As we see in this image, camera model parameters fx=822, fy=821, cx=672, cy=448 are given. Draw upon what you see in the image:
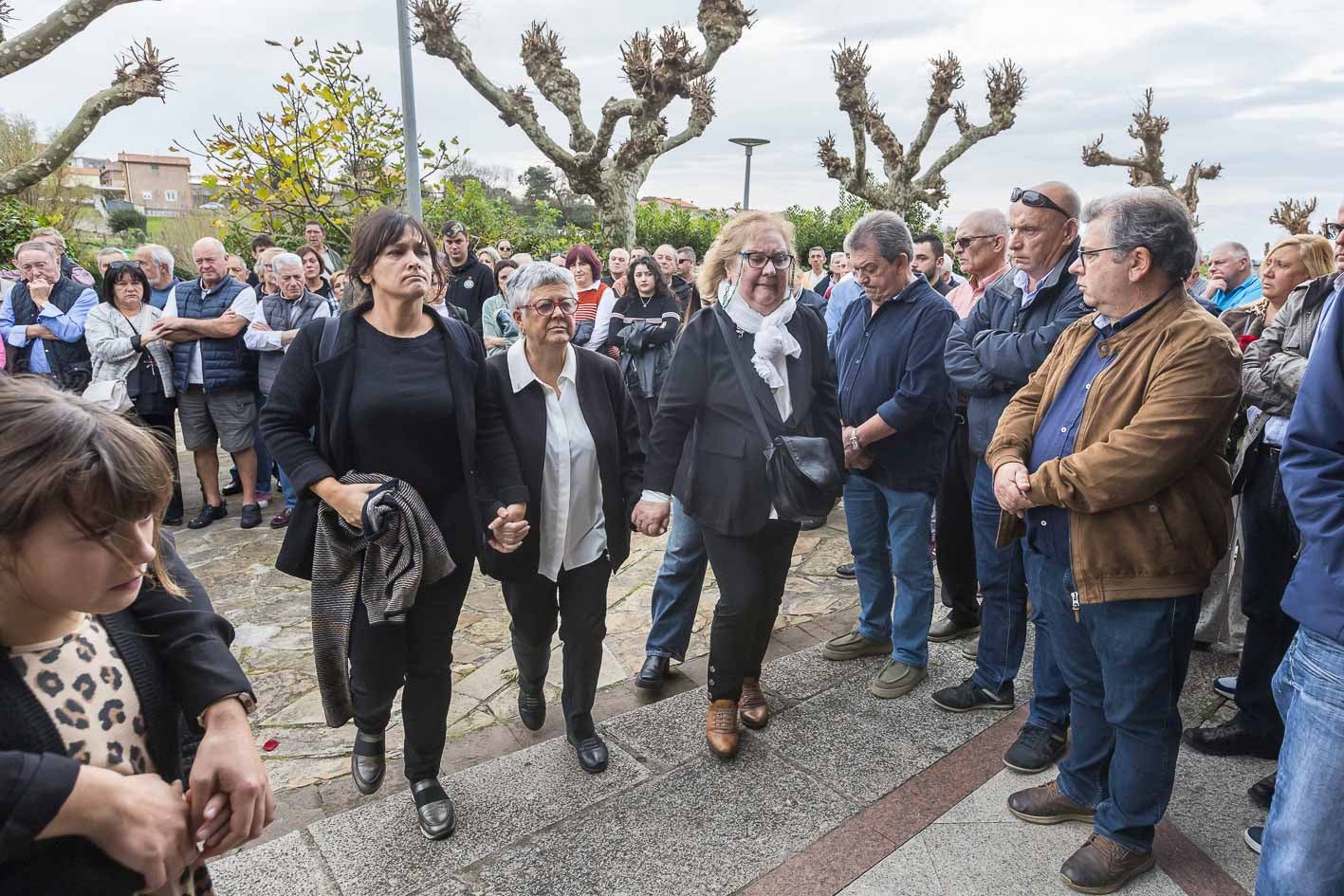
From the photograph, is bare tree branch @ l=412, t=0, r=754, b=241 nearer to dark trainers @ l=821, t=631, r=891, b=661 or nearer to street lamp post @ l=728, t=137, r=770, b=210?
street lamp post @ l=728, t=137, r=770, b=210

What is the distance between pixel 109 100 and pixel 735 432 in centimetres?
910

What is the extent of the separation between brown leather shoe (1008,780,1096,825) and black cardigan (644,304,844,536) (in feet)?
4.33

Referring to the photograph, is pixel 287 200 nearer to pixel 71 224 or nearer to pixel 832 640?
pixel 832 640

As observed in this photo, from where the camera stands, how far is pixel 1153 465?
226 cm

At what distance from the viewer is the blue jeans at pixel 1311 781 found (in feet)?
5.59

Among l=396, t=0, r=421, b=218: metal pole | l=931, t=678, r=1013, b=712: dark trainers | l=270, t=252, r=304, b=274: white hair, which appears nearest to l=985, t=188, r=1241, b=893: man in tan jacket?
l=931, t=678, r=1013, b=712: dark trainers

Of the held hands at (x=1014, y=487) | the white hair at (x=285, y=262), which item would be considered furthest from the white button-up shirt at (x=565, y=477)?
the white hair at (x=285, y=262)

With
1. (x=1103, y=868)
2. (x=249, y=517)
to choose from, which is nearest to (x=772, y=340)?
(x=1103, y=868)

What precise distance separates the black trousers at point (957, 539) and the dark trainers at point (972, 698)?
2.61ft

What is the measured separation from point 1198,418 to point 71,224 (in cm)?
2449

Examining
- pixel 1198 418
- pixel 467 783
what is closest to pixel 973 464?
pixel 1198 418

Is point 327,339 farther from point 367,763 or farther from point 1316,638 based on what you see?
point 1316,638

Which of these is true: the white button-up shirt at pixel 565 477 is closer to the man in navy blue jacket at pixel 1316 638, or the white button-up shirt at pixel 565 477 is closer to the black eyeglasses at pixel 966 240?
the man in navy blue jacket at pixel 1316 638

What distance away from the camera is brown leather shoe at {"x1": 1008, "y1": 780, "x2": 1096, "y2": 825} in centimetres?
279
